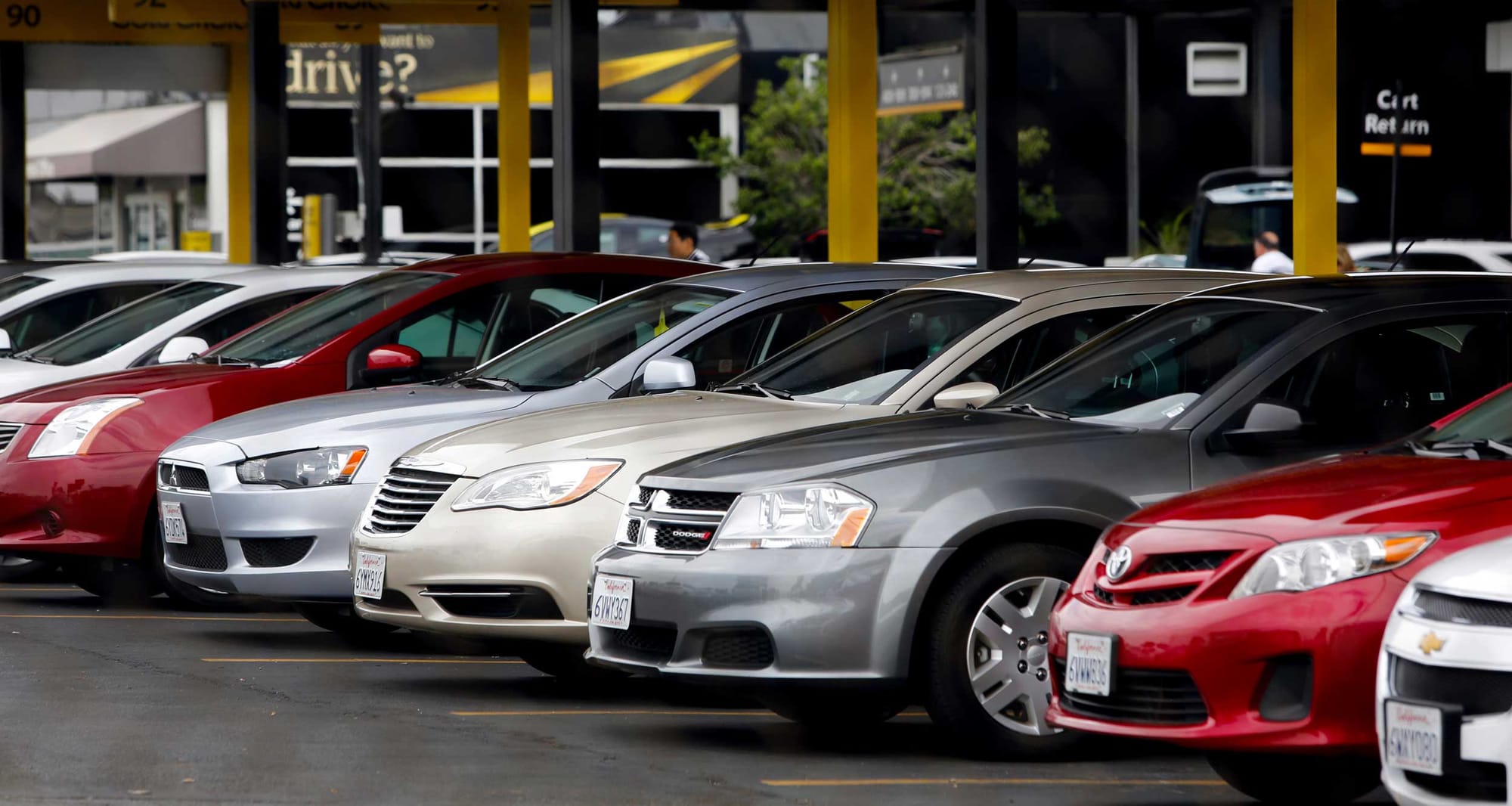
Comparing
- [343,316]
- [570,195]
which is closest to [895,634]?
[343,316]

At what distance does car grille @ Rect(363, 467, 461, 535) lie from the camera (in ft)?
26.9

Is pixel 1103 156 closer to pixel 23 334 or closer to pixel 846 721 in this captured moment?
pixel 23 334

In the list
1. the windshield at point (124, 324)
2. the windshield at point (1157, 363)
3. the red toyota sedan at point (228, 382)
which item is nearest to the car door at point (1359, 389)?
the windshield at point (1157, 363)

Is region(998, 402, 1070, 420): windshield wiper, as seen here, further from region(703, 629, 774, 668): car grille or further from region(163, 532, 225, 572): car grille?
region(163, 532, 225, 572): car grille

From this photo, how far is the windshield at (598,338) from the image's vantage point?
966 centimetres

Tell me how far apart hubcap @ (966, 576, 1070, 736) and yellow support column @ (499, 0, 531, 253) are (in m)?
13.0

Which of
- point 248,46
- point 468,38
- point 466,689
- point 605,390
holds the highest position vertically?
point 468,38

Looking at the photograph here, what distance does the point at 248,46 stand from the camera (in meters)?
19.0

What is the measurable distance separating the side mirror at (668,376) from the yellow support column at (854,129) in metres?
7.11

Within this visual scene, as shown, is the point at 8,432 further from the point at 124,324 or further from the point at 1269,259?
the point at 1269,259

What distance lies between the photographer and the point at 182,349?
11.7m

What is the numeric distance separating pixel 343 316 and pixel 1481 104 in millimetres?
26203

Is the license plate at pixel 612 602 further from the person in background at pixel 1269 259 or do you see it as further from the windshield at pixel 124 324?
the person in background at pixel 1269 259

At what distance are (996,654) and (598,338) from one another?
12.0ft
